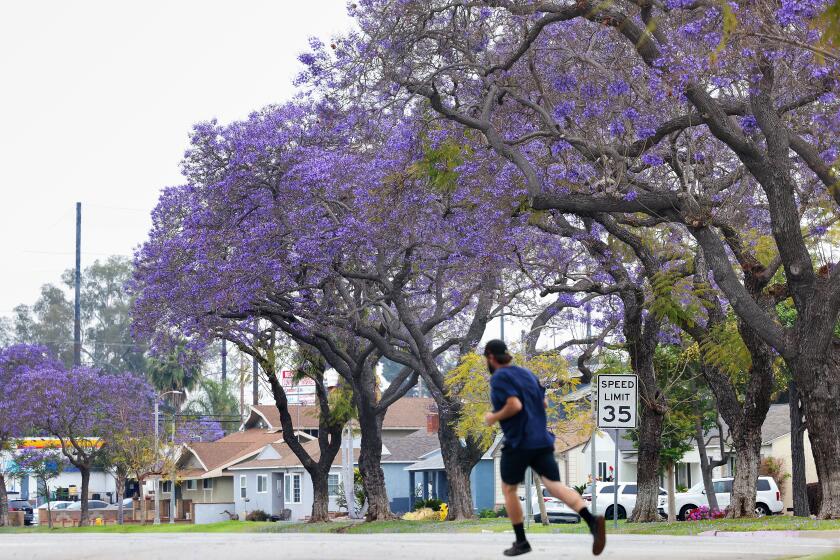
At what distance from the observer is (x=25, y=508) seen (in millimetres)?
83688

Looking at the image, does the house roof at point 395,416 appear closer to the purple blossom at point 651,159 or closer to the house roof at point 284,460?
the house roof at point 284,460

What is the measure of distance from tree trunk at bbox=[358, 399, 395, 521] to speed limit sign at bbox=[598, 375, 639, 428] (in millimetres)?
19369

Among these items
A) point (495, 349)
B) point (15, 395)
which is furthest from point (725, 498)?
point (495, 349)

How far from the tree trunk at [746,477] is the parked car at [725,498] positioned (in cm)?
1695

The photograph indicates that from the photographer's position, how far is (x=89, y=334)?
116 m

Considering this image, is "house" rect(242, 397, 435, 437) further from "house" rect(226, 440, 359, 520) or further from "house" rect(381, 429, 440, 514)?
"house" rect(381, 429, 440, 514)

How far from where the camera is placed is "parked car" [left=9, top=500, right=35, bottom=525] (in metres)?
75.5

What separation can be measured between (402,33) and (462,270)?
9862mm

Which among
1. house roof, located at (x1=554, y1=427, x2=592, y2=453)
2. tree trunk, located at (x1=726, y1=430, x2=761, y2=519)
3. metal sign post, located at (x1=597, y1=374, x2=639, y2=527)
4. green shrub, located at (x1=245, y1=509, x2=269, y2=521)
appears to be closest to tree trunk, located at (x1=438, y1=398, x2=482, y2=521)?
house roof, located at (x1=554, y1=427, x2=592, y2=453)

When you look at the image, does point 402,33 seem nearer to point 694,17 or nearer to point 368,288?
point 694,17

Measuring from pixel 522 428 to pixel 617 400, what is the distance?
40.9ft

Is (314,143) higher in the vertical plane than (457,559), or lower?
higher

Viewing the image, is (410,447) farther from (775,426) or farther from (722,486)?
(722,486)

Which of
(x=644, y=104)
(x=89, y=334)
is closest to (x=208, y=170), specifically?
(x=644, y=104)
